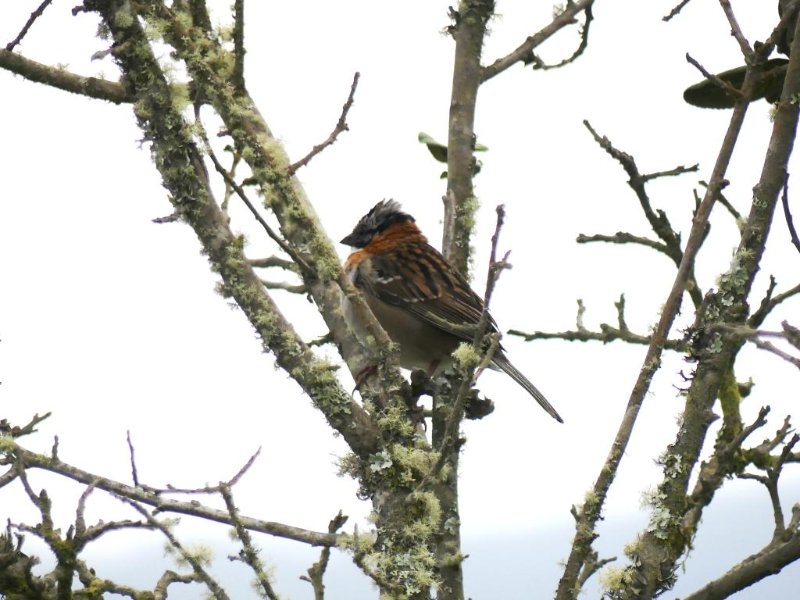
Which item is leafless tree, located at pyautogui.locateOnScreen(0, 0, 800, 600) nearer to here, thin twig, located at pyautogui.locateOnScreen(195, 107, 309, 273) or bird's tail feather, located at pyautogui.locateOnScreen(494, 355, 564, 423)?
thin twig, located at pyautogui.locateOnScreen(195, 107, 309, 273)

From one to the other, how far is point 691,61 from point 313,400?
151 cm

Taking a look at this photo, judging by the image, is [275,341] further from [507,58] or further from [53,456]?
[507,58]

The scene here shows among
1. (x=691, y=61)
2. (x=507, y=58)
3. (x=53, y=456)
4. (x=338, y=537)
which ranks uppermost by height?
(x=507, y=58)

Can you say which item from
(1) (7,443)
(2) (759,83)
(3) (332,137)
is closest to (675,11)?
(2) (759,83)

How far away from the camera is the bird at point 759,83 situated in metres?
3.29

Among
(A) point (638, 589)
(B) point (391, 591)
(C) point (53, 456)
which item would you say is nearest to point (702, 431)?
(A) point (638, 589)

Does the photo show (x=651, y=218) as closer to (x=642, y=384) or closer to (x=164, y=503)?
(x=642, y=384)

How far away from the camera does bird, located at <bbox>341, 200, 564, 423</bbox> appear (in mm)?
5449

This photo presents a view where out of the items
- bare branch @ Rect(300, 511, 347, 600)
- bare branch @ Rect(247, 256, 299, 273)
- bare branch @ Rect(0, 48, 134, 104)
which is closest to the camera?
bare branch @ Rect(300, 511, 347, 600)

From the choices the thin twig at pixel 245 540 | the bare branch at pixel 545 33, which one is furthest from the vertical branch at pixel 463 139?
the thin twig at pixel 245 540

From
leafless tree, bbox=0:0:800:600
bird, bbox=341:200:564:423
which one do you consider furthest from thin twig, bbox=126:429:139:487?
bird, bbox=341:200:564:423

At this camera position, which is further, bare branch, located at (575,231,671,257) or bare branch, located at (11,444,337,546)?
bare branch, located at (575,231,671,257)

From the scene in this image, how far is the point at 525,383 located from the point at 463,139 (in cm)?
137

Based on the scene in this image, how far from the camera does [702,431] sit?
3.02 m
